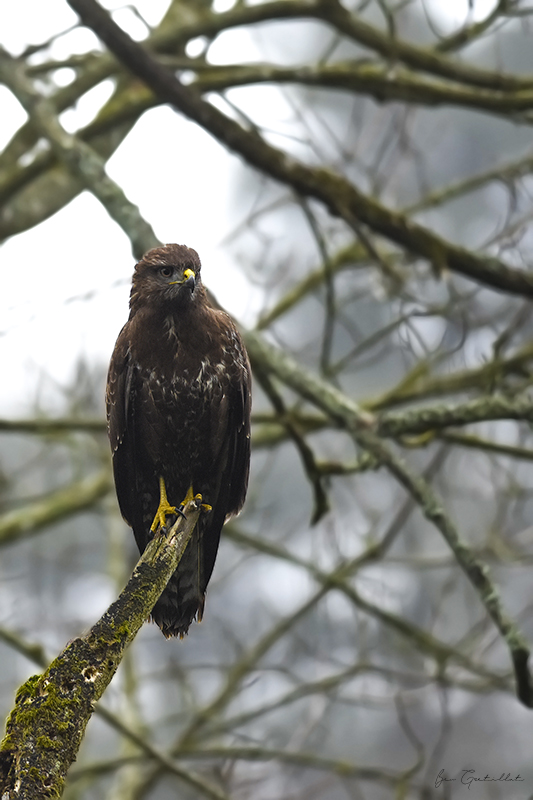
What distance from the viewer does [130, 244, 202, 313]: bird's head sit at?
392 centimetres

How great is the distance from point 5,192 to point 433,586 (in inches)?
383

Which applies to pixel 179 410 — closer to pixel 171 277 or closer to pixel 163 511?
pixel 163 511

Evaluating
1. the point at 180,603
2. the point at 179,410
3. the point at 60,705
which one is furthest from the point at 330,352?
the point at 60,705

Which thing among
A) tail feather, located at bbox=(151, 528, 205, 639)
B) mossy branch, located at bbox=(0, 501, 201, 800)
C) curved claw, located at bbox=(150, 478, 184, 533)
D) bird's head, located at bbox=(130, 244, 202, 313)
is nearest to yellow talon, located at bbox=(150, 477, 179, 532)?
curved claw, located at bbox=(150, 478, 184, 533)

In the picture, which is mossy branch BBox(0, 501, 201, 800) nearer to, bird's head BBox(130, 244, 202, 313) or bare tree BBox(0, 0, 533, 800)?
bare tree BBox(0, 0, 533, 800)

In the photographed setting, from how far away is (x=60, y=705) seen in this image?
2.20m

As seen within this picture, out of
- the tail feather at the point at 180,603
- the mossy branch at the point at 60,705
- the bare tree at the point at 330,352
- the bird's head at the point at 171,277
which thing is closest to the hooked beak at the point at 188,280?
the bird's head at the point at 171,277

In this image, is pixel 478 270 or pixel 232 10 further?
pixel 232 10

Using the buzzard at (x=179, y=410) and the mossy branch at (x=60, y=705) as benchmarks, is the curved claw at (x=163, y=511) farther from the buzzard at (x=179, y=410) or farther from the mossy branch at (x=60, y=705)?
the mossy branch at (x=60, y=705)

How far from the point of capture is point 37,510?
7.50 metres

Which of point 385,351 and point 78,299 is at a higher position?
point 385,351

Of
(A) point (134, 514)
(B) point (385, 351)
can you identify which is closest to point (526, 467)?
(B) point (385, 351)

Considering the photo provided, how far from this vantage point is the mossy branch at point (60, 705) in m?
2.06

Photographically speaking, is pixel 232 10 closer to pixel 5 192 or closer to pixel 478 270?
pixel 5 192
